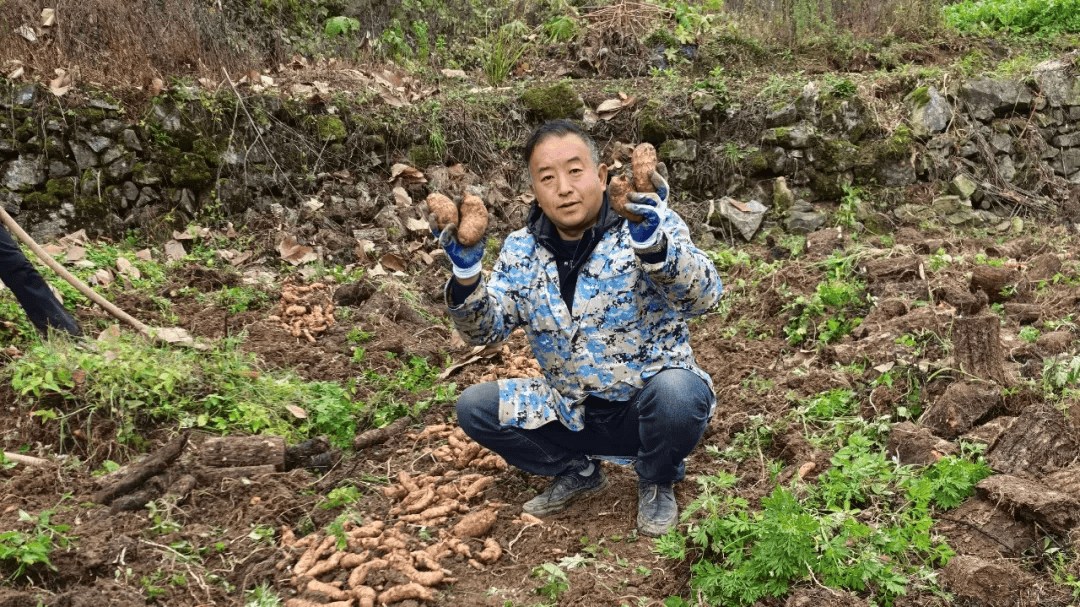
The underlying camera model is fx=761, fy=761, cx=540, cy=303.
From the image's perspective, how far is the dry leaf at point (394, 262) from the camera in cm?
594

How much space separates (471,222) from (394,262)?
3.75 m

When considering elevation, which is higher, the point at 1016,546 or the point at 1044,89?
the point at 1044,89

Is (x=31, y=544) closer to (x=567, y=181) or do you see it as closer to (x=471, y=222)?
(x=471, y=222)

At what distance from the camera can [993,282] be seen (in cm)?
412

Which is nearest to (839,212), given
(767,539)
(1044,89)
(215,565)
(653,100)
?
(653,100)

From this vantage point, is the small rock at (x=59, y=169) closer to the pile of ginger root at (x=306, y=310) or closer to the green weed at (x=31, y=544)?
the pile of ginger root at (x=306, y=310)

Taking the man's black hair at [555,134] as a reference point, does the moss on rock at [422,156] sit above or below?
below

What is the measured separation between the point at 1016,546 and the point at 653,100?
535 cm

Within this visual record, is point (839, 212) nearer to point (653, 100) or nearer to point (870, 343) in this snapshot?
point (653, 100)

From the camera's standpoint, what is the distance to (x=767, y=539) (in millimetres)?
2207

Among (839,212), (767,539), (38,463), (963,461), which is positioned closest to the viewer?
(767,539)

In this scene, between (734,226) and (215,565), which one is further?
(734,226)

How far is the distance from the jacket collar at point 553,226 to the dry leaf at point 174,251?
4115 millimetres

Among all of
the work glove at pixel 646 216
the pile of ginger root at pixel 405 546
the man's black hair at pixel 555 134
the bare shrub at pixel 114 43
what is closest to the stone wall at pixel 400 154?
the bare shrub at pixel 114 43
